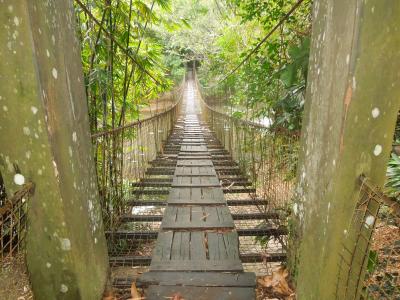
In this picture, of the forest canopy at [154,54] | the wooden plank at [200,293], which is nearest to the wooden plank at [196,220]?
the wooden plank at [200,293]

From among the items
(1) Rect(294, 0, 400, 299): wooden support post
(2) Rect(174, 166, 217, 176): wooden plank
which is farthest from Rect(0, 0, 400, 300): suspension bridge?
(2) Rect(174, 166, 217, 176): wooden plank

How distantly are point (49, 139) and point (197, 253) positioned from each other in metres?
1.28

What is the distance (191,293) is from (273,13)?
8.81 ft

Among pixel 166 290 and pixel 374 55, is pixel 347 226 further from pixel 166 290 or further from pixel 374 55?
pixel 166 290

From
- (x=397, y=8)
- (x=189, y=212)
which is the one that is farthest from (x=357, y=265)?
Result: (x=189, y=212)

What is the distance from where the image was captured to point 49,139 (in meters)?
1.11

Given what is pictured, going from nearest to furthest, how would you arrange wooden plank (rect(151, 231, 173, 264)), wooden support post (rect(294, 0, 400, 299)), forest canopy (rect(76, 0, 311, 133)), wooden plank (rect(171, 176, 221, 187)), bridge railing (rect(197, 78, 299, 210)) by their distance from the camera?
wooden support post (rect(294, 0, 400, 299)) → wooden plank (rect(151, 231, 173, 264)) → forest canopy (rect(76, 0, 311, 133)) → bridge railing (rect(197, 78, 299, 210)) → wooden plank (rect(171, 176, 221, 187))

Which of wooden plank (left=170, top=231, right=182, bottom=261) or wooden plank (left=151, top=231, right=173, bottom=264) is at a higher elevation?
wooden plank (left=151, top=231, right=173, bottom=264)

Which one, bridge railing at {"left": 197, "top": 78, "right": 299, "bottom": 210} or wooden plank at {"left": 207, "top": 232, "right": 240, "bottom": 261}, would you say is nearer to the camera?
wooden plank at {"left": 207, "top": 232, "right": 240, "bottom": 261}

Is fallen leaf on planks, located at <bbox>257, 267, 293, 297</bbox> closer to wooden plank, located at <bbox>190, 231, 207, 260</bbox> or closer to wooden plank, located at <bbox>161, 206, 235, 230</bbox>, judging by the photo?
wooden plank, located at <bbox>190, 231, 207, 260</bbox>

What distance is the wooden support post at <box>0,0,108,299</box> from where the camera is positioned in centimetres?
103

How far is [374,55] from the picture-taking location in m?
0.98

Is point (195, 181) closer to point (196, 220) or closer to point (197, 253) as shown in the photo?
point (196, 220)

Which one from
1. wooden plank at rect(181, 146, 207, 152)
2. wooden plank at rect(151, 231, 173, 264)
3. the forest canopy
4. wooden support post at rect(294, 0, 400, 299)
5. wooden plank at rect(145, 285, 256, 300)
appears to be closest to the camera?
wooden support post at rect(294, 0, 400, 299)
